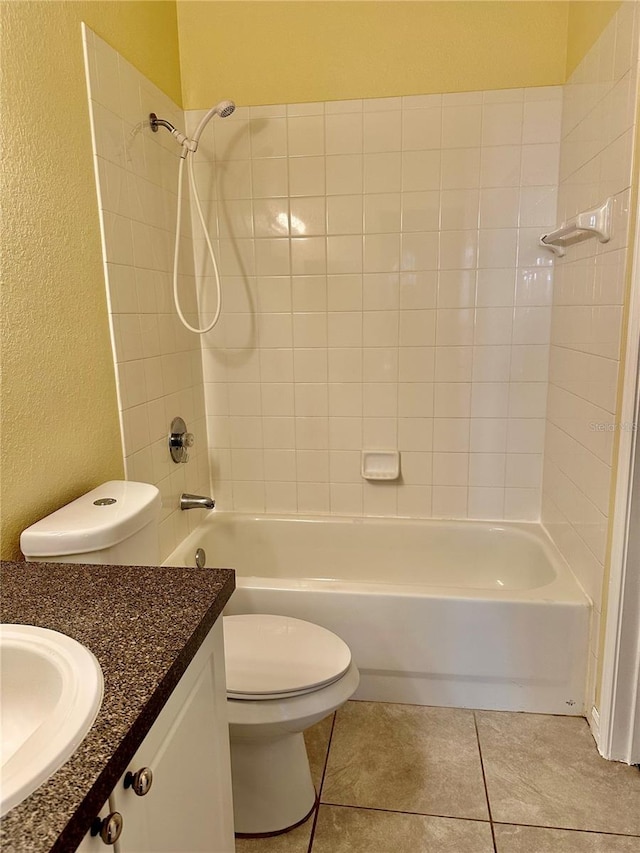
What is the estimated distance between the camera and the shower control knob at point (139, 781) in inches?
28.1

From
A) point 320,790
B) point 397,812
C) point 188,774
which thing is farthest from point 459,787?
point 188,774

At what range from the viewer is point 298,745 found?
1509 mm

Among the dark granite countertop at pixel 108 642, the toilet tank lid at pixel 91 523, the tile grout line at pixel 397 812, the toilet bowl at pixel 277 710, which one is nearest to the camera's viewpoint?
the dark granite countertop at pixel 108 642

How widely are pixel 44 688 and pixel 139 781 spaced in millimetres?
199

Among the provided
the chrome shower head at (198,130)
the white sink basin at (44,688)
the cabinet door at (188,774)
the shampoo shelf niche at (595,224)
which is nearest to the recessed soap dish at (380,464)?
the shampoo shelf niche at (595,224)

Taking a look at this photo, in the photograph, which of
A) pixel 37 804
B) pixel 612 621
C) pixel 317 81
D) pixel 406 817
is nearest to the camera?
pixel 37 804

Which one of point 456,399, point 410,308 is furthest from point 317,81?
point 456,399

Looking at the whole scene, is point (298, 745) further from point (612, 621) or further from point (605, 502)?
point (605, 502)

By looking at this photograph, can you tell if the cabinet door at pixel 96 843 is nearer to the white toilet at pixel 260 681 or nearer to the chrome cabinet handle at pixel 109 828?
the chrome cabinet handle at pixel 109 828

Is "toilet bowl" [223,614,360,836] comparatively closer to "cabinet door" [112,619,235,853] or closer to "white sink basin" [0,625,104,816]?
"cabinet door" [112,619,235,853]

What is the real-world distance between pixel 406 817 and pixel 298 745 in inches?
13.2

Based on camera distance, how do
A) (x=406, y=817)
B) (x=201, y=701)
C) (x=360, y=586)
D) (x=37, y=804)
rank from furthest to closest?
(x=360, y=586), (x=406, y=817), (x=201, y=701), (x=37, y=804)

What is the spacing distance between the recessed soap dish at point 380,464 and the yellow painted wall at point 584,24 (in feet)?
4.96

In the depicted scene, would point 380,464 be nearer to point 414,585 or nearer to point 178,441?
point 414,585
